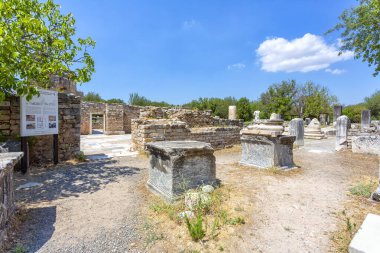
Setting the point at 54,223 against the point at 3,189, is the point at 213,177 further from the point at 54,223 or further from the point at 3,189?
the point at 3,189

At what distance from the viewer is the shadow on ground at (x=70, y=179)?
13.0 feet

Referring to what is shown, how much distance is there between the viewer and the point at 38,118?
5.56 meters

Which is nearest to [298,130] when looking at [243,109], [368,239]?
[368,239]

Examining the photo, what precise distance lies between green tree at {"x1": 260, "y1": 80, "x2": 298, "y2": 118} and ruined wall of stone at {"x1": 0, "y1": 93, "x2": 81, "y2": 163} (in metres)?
31.1

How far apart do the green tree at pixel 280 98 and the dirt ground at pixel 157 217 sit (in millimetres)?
29601

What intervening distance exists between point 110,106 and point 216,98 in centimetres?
2848

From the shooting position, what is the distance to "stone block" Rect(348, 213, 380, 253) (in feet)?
6.58

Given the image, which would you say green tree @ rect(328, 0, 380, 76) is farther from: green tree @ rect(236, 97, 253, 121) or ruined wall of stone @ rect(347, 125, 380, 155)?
green tree @ rect(236, 97, 253, 121)

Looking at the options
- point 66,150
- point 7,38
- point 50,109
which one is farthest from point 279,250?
point 66,150

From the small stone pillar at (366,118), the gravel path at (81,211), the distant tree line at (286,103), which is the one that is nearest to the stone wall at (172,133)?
the gravel path at (81,211)

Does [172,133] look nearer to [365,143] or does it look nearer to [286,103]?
[365,143]

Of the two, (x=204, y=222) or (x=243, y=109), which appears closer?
(x=204, y=222)

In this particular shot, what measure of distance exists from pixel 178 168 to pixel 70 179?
9.26 ft

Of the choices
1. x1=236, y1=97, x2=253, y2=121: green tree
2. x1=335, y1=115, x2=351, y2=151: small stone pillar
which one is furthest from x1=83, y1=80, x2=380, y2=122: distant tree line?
x1=335, y1=115, x2=351, y2=151: small stone pillar
